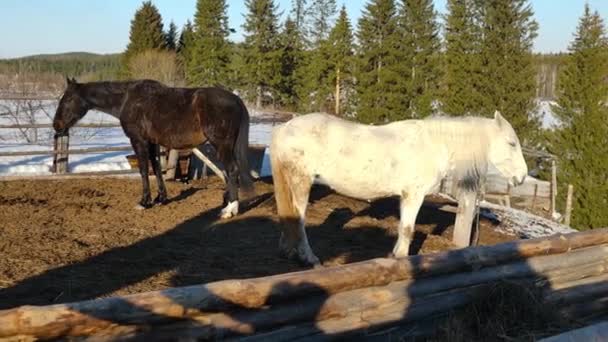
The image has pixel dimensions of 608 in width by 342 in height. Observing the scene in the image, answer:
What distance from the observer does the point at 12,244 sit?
6371mm

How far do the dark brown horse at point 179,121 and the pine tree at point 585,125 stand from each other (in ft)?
56.0

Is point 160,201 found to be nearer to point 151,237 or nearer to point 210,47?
point 151,237

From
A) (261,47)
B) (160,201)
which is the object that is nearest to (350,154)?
(160,201)

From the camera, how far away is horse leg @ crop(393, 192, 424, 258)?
6.31 metres

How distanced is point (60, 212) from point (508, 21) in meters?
26.9

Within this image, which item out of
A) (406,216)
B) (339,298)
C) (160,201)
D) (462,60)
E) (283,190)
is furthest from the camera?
(462,60)

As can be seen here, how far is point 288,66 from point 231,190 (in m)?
36.2

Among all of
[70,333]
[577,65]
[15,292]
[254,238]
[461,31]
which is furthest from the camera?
[461,31]

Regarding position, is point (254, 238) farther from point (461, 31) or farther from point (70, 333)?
point (461, 31)

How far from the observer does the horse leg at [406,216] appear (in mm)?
6314

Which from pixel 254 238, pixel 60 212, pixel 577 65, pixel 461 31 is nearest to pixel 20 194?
pixel 60 212

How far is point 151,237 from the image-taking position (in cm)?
716

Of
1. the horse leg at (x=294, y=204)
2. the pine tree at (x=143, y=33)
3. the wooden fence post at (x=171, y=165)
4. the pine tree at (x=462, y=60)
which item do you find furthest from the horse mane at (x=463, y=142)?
the pine tree at (x=143, y=33)

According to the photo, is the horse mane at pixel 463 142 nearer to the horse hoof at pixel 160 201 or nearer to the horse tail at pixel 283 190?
the horse tail at pixel 283 190
